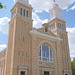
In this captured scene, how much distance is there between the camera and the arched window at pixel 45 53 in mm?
26641

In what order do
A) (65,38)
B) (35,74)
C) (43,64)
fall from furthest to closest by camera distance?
(65,38) < (43,64) < (35,74)

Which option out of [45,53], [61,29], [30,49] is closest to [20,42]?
[30,49]

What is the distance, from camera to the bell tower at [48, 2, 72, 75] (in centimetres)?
3113

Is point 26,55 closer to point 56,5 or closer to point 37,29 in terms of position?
point 37,29

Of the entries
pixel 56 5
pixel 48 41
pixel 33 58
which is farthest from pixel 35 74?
pixel 56 5

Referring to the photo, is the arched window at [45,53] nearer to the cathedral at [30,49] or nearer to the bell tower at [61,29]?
the cathedral at [30,49]

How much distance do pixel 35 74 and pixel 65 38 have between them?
15812mm

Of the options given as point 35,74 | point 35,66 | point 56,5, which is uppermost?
point 56,5

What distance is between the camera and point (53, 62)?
27875 mm

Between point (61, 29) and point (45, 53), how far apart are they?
1063 centimetres

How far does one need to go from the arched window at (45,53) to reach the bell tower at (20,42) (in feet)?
11.6

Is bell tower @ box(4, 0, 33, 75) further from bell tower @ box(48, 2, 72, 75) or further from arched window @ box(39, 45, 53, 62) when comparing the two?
bell tower @ box(48, 2, 72, 75)

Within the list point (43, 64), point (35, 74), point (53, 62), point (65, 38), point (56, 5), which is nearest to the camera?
point (35, 74)

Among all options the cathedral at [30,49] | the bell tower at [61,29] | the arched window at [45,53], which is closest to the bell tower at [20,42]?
the cathedral at [30,49]
